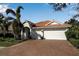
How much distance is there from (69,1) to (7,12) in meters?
2.90

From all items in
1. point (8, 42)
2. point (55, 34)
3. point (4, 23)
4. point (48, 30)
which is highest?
point (4, 23)

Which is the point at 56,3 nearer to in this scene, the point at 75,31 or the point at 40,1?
the point at 40,1

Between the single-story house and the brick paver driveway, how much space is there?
0.86ft

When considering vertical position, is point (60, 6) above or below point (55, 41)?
above

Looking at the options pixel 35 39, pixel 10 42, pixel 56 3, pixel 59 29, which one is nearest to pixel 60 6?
pixel 56 3

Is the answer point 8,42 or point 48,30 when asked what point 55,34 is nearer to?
point 48,30

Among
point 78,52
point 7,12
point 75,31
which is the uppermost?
point 7,12

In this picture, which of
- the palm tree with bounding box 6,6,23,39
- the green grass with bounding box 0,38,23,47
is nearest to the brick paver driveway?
the green grass with bounding box 0,38,23,47

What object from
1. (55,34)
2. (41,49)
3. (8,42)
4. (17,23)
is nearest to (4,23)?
(17,23)

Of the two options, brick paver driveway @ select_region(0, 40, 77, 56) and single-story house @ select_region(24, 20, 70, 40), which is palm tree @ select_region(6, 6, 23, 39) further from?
brick paver driveway @ select_region(0, 40, 77, 56)

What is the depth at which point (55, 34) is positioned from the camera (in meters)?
13.3

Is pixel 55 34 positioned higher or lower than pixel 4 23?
lower

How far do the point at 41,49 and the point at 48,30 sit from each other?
1.15 metres

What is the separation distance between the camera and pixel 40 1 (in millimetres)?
12609
